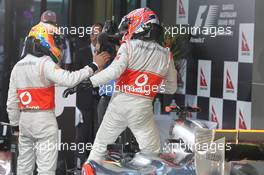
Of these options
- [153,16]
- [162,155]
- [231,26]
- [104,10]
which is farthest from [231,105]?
[162,155]

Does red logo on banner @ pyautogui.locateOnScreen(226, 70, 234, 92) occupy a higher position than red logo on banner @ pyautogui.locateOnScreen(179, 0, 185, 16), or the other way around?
red logo on banner @ pyautogui.locateOnScreen(179, 0, 185, 16)

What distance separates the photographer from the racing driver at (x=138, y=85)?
534 cm

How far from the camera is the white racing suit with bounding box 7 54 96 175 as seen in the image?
17.8ft

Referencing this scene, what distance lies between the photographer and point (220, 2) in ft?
21.4

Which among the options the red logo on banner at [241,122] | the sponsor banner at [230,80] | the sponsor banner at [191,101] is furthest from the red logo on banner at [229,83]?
the sponsor banner at [191,101]

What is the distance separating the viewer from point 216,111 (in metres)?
6.55

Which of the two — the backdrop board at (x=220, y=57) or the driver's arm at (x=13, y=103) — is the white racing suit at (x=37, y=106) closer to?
the driver's arm at (x=13, y=103)

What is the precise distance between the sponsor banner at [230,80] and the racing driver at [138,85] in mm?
1069

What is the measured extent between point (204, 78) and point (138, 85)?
5.24 feet

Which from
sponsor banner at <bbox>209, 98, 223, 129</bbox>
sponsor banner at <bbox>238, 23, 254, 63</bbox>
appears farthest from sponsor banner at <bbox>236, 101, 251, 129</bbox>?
sponsor banner at <bbox>238, 23, 254, 63</bbox>

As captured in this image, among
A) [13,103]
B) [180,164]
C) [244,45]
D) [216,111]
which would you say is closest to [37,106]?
[13,103]

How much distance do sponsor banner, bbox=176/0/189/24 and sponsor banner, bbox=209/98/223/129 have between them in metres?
1.07

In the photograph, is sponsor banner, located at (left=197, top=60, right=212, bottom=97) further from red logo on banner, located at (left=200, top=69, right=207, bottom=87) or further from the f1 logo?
the f1 logo

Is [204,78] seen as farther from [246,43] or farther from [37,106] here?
[37,106]
